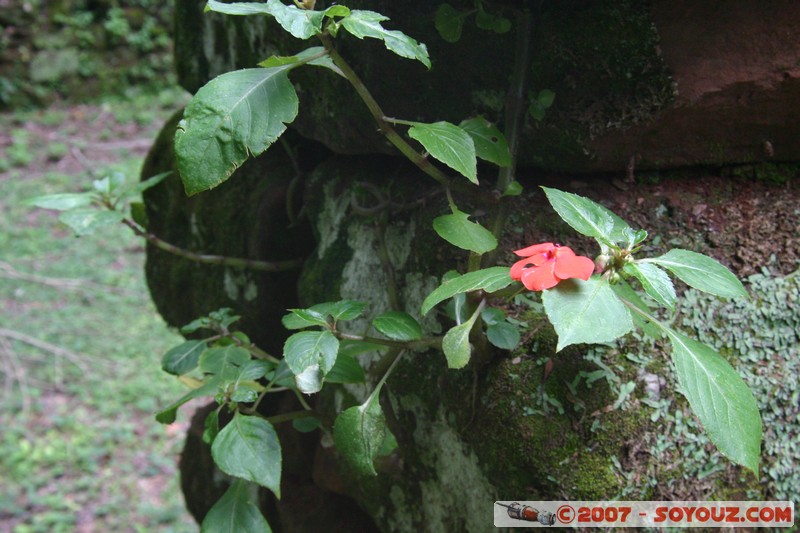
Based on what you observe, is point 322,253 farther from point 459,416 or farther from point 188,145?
point 188,145

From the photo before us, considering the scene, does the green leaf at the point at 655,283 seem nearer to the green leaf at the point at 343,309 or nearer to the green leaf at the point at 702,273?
the green leaf at the point at 702,273

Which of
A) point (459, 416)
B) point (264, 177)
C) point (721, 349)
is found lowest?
point (459, 416)

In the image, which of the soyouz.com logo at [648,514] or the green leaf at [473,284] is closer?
the green leaf at [473,284]

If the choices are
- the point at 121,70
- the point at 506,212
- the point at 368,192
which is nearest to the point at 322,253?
the point at 368,192

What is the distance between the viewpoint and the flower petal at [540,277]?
842mm

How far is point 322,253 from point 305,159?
343mm

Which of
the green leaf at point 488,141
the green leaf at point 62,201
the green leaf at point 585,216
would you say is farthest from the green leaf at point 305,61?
the green leaf at point 62,201

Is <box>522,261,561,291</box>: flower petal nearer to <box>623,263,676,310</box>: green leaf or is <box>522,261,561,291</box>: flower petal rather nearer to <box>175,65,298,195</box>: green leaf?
<box>623,263,676,310</box>: green leaf

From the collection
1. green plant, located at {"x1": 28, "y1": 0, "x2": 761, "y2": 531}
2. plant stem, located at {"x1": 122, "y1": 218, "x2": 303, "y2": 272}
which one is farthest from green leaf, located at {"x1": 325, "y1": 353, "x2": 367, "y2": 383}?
plant stem, located at {"x1": 122, "y1": 218, "x2": 303, "y2": 272}

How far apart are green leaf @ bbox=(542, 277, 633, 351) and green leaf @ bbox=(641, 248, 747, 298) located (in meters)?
0.12

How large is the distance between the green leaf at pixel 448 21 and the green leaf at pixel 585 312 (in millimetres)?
564

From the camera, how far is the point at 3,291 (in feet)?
14.5

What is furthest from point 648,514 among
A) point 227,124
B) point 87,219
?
point 87,219

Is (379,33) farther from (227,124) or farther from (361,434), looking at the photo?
(361,434)
